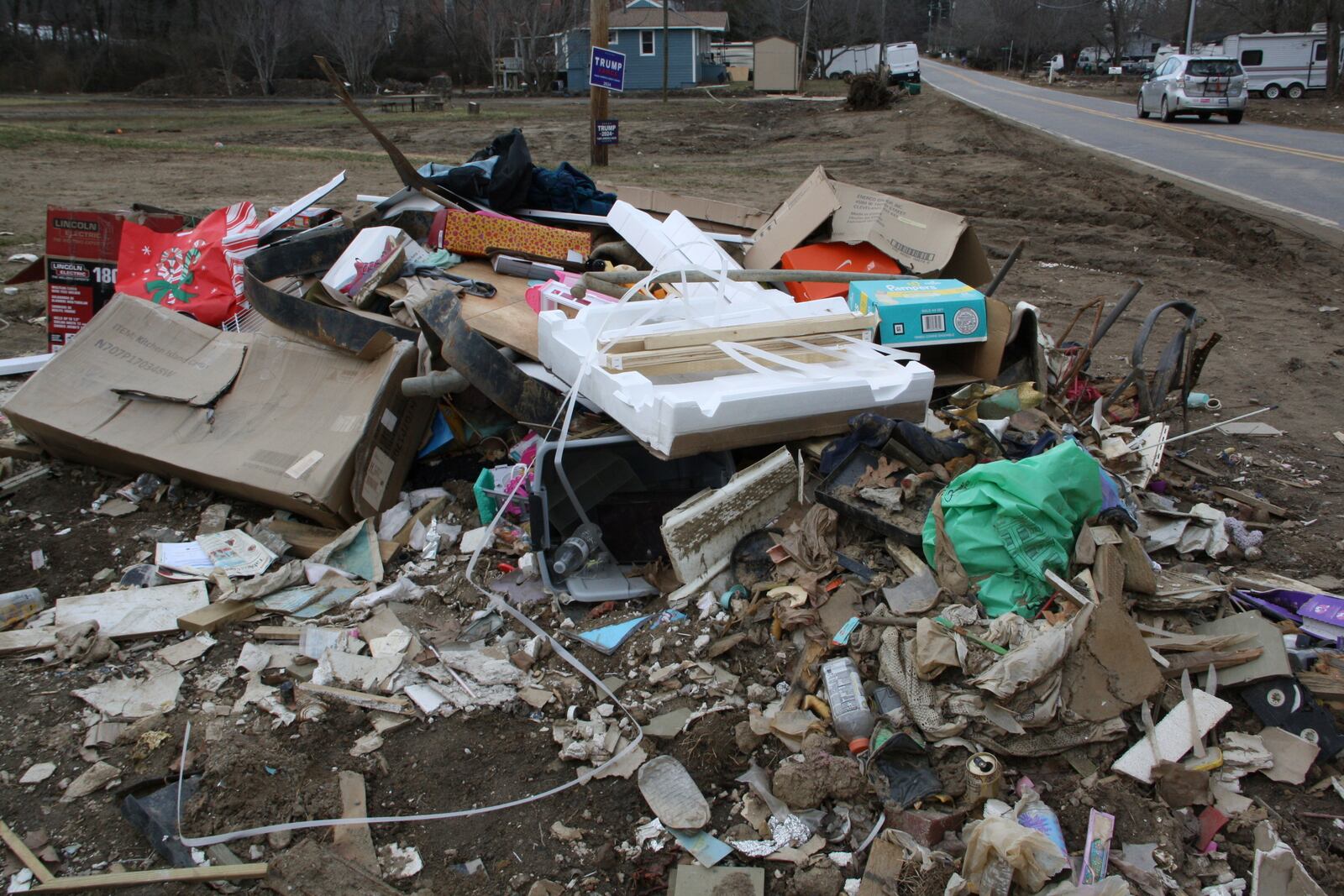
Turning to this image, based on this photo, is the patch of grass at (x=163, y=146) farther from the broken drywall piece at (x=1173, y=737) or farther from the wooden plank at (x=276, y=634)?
the broken drywall piece at (x=1173, y=737)

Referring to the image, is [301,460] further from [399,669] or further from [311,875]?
[311,875]

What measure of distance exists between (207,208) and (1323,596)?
380 inches

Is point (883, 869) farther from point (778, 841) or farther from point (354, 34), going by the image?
point (354, 34)

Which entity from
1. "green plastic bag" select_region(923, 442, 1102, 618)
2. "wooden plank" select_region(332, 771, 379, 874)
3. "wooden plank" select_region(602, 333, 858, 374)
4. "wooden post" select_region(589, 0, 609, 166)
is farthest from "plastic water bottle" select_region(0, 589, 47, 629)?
"wooden post" select_region(589, 0, 609, 166)

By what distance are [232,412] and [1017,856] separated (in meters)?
3.31

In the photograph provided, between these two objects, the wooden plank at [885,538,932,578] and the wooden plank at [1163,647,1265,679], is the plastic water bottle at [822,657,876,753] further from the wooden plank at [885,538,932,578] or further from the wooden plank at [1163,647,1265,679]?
the wooden plank at [1163,647,1265,679]

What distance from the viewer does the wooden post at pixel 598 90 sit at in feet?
36.4

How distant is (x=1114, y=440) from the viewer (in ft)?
12.0

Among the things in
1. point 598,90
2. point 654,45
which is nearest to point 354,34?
point 654,45

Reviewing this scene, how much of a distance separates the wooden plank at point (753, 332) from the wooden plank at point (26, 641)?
2.00 metres

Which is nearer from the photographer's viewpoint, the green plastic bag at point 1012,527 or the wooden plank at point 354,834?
the wooden plank at point 354,834

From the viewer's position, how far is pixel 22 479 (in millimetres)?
3818

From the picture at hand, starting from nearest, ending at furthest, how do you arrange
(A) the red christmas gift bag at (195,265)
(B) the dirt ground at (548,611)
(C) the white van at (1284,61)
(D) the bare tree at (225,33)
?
(B) the dirt ground at (548,611) < (A) the red christmas gift bag at (195,265) < (C) the white van at (1284,61) < (D) the bare tree at (225,33)

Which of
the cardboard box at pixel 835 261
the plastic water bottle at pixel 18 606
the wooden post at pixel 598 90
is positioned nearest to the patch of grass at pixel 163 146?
the wooden post at pixel 598 90
